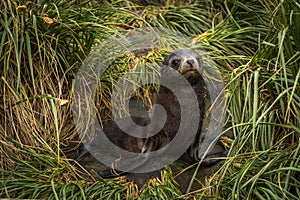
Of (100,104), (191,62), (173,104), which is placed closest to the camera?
(191,62)

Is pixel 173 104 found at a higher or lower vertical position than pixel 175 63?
lower

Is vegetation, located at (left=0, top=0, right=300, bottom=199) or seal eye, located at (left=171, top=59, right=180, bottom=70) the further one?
seal eye, located at (left=171, top=59, right=180, bottom=70)

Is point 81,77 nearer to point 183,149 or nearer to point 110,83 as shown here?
point 110,83

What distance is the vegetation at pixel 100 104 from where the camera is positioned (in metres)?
3.80

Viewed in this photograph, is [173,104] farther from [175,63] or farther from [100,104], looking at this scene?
[100,104]

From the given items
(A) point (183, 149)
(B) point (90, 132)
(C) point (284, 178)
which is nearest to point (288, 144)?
(C) point (284, 178)

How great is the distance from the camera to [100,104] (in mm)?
4922

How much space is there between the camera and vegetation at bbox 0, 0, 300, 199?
3.80 metres

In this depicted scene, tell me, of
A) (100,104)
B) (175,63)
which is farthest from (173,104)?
(100,104)

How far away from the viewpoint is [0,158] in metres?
4.32

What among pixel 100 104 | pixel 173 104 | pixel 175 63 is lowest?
pixel 100 104

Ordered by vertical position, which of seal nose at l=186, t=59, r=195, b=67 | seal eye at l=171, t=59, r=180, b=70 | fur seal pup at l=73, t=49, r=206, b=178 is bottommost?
fur seal pup at l=73, t=49, r=206, b=178

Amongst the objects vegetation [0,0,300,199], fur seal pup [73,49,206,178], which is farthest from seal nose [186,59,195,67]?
vegetation [0,0,300,199]

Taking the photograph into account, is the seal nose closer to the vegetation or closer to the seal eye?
the seal eye
